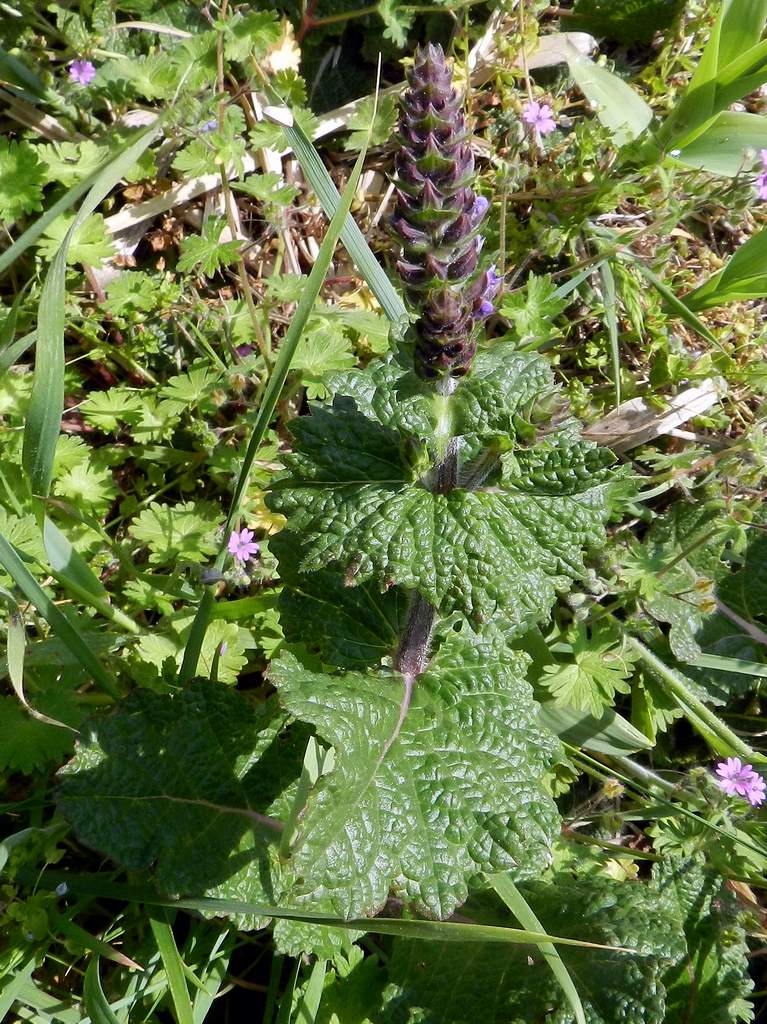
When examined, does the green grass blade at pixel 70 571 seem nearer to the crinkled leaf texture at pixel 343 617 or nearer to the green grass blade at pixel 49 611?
the green grass blade at pixel 49 611

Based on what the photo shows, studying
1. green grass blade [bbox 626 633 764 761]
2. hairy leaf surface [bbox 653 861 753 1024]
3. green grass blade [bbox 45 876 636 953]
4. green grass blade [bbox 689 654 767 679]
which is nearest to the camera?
green grass blade [bbox 45 876 636 953]

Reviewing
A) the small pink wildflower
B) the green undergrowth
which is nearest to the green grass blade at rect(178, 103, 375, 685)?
the green undergrowth

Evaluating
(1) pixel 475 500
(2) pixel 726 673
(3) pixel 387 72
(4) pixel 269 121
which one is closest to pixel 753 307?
(2) pixel 726 673

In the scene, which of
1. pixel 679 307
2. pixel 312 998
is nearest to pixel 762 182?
pixel 679 307

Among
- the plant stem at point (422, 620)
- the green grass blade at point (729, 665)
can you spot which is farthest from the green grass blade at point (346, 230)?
the green grass blade at point (729, 665)

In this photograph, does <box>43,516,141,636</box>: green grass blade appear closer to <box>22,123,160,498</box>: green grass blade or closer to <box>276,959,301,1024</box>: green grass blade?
<box>22,123,160,498</box>: green grass blade

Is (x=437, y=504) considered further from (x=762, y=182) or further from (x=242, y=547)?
(x=762, y=182)
